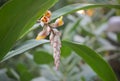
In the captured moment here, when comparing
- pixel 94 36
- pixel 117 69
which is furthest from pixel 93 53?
pixel 117 69

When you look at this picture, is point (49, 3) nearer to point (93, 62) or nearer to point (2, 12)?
point (2, 12)

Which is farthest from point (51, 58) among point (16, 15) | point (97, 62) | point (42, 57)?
point (16, 15)

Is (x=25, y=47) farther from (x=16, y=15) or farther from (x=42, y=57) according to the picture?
(x=42, y=57)

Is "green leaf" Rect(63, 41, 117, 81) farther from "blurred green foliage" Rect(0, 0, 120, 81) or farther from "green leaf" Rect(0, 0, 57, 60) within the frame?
"green leaf" Rect(0, 0, 57, 60)

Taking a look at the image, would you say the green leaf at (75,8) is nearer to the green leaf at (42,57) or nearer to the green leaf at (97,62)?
the green leaf at (97,62)

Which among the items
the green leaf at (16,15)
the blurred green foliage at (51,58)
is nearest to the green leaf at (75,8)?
the blurred green foliage at (51,58)

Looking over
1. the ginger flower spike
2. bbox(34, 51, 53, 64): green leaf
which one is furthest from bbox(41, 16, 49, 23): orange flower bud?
bbox(34, 51, 53, 64): green leaf
